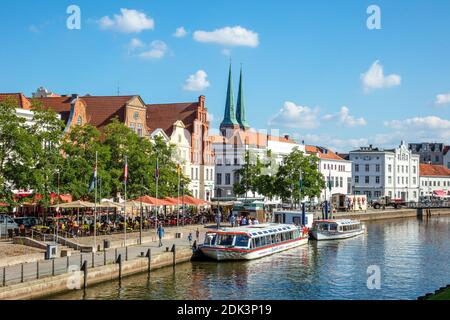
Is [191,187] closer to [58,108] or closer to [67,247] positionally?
[58,108]

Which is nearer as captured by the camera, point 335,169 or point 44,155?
point 44,155

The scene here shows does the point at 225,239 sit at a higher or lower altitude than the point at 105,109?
lower

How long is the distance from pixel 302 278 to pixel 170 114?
62677mm

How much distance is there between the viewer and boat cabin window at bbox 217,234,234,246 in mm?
51750

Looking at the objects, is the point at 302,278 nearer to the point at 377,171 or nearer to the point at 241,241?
the point at 241,241

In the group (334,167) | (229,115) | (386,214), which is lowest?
(386,214)

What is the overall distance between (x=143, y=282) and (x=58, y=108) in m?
45.4

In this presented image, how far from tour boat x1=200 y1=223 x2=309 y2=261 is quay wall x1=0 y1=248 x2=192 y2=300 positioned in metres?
2.15

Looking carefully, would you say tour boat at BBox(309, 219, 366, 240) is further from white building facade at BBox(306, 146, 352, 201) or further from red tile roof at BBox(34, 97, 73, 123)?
white building facade at BBox(306, 146, 352, 201)

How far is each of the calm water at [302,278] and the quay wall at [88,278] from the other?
1.88 feet

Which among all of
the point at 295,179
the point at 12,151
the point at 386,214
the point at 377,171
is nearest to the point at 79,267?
the point at 12,151

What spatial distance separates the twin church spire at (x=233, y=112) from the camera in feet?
511

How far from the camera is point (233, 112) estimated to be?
516 feet
